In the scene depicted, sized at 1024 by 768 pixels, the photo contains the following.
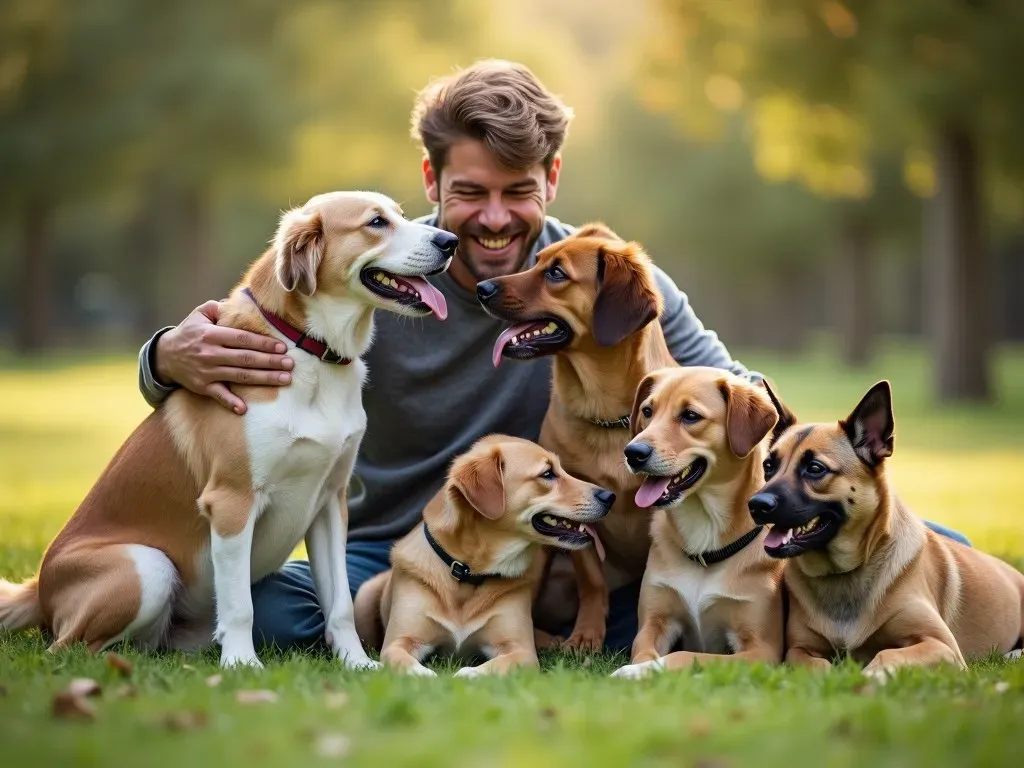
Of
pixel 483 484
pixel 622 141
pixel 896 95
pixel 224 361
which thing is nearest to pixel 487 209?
pixel 483 484

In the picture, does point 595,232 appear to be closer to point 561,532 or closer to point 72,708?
point 561,532

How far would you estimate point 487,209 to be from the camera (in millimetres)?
5867

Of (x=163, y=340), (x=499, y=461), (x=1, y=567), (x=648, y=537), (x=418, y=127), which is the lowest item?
(x=1, y=567)

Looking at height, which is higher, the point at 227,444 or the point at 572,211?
the point at 572,211

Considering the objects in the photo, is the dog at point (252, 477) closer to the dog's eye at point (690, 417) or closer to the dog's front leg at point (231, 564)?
the dog's front leg at point (231, 564)

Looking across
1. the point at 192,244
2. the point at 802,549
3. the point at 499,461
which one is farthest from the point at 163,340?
the point at 192,244

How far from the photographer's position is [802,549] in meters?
4.56

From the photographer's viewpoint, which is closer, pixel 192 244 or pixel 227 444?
pixel 227 444

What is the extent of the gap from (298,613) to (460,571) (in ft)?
2.76

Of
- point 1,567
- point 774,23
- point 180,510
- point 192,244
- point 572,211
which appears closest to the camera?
point 180,510

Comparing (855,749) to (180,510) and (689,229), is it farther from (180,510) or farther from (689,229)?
(689,229)

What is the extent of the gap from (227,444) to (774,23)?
16.0 metres

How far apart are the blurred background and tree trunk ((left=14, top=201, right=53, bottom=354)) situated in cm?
9

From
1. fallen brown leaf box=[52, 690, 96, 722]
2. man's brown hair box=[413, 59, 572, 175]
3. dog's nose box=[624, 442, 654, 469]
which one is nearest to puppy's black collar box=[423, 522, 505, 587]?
dog's nose box=[624, 442, 654, 469]
